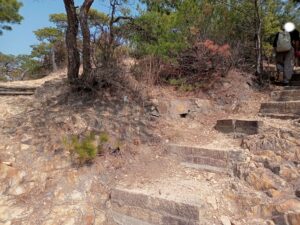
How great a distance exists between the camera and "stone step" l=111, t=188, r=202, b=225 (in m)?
2.58

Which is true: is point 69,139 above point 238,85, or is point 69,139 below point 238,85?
below

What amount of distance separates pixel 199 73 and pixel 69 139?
2.98 m

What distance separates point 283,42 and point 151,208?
177 inches

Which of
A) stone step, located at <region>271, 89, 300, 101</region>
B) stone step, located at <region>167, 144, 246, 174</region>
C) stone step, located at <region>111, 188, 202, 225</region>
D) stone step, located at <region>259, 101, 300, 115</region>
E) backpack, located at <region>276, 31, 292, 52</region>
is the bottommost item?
stone step, located at <region>111, 188, 202, 225</region>

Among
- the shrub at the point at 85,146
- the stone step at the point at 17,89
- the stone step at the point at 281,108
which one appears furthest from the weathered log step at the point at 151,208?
the stone step at the point at 17,89

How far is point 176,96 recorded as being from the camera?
501 centimetres

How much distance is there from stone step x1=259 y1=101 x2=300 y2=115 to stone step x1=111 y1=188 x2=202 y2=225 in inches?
90.2

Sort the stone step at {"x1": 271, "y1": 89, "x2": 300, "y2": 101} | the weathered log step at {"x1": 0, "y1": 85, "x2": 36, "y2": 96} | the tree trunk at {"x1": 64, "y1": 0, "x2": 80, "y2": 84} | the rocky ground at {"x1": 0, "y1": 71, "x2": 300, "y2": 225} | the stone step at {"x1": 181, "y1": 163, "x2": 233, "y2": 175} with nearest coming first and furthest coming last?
the rocky ground at {"x1": 0, "y1": 71, "x2": 300, "y2": 225} → the stone step at {"x1": 181, "y1": 163, "x2": 233, "y2": 175} → the stone step at {"x1": 271, "y1": 89, "x2": 300, "y2": 101} → the tree trunk at {"x1": 64, "y1": 0, "x2": 80, "y2": 84} → the weathered log step at {"x1": 0, "y1": 85, "x2": 36, "y2": 96}

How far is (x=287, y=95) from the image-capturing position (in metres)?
4.57

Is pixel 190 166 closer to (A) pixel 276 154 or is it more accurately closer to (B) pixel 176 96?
(A) pixel 276 154

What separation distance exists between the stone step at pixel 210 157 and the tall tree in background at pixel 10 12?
9.14m

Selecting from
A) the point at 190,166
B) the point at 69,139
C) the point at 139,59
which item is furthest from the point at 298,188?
the point at 139,59

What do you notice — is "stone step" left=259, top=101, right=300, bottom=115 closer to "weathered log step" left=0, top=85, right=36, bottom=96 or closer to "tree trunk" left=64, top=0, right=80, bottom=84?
"tree trunk" left=64, top=0, right=80, bottom=84

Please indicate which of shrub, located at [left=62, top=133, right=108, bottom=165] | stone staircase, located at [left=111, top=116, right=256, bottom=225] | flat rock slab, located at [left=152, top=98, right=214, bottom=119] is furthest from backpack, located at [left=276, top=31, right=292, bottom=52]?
shrub, located at [left=62, top=133, right=108, bottom=165]
